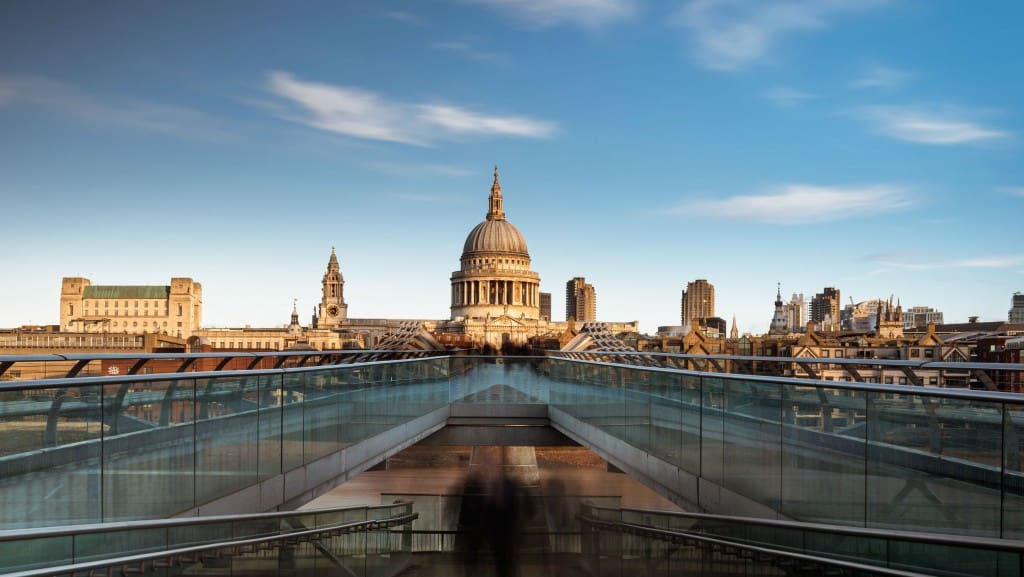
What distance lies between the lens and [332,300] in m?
193

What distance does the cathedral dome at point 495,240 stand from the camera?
15962cm

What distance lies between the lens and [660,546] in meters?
9.80

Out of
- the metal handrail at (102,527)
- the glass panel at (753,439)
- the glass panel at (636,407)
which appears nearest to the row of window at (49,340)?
the glass panel at (636,407)

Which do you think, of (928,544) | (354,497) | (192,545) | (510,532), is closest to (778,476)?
(928,544)

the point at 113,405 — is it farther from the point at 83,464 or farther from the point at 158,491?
the point at 158,491

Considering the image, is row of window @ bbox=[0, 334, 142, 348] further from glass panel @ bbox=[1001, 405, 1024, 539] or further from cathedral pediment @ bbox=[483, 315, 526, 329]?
glass panel @ bbox=[1001, 405, 1024, 539]

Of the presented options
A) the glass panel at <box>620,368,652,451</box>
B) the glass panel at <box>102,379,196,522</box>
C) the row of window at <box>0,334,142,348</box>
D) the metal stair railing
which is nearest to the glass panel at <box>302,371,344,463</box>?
the metal stair railing

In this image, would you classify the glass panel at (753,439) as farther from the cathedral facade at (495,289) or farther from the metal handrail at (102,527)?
the cathedral facade at (495,289)

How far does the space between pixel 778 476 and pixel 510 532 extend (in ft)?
48.6

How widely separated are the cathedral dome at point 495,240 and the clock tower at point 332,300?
38946mm

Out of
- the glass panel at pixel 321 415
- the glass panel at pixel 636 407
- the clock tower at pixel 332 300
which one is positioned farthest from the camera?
the clock tower at pixel 332 300

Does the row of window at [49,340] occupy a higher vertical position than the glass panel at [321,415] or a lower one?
lower

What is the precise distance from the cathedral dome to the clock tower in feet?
128

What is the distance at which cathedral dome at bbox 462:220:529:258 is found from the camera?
160m
